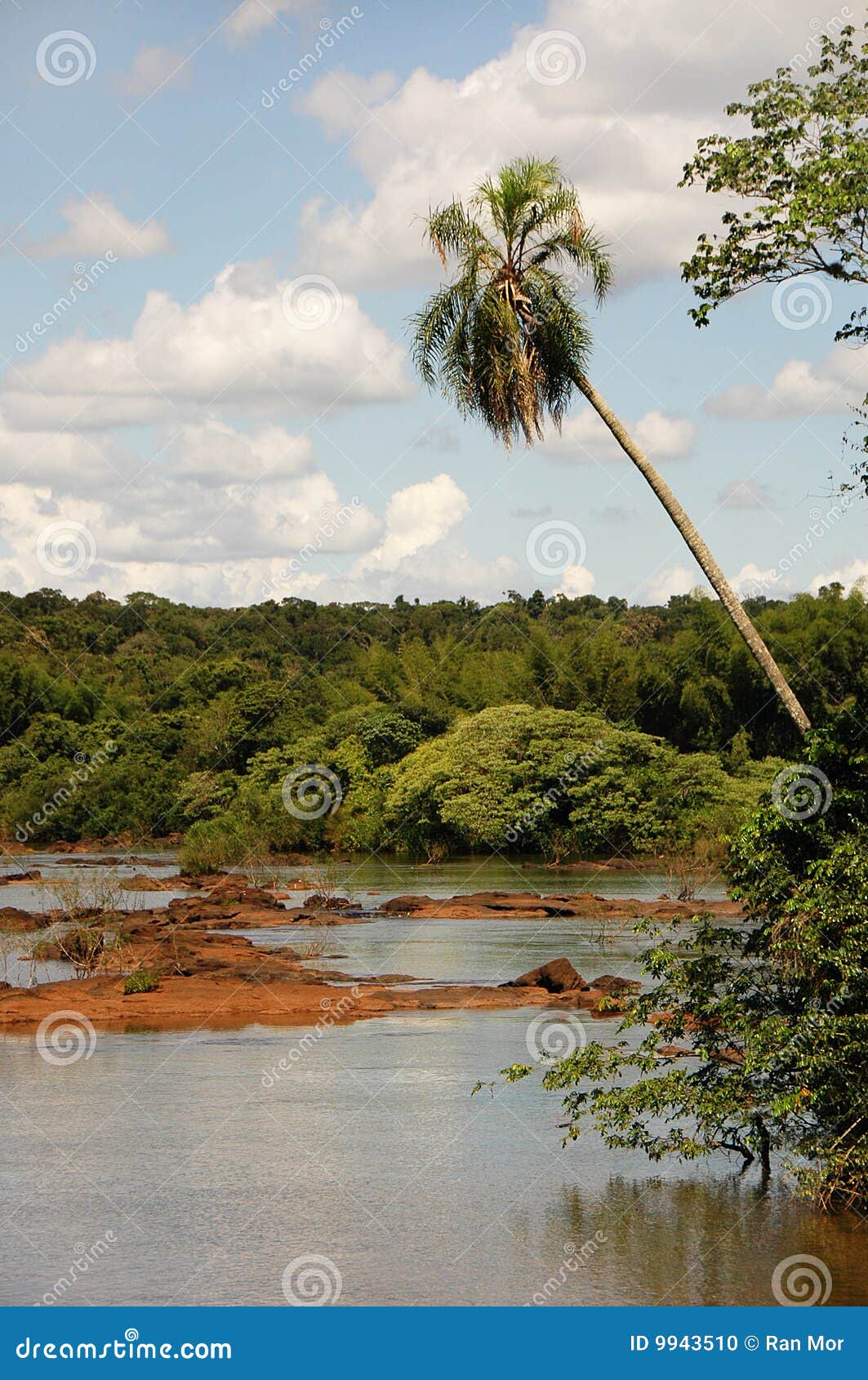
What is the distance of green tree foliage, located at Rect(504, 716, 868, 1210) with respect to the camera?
32.5 feet

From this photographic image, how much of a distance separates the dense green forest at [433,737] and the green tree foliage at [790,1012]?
33.4 meters

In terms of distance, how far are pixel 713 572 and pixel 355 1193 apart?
17.9ft

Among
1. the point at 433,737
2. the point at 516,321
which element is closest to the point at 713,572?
the point at 516,321

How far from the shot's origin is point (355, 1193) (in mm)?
11078

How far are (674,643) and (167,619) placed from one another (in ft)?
156

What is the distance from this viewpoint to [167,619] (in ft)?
324

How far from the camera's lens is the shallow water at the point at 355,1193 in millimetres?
9094

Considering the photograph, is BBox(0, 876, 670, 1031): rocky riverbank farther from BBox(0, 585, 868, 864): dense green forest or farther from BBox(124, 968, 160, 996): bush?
BBox(0, 585, 868, 864): dense green forest

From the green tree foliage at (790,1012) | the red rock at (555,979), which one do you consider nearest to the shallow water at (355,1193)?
the green tree foliage at (790,1012)

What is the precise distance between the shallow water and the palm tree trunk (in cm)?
365

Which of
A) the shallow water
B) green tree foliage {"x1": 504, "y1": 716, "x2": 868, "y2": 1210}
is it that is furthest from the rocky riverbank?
green tree foliage {"x1": 504, "y1": 716, "x2": 868, "y2": 1210}

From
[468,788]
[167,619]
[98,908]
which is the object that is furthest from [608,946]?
[167,619]
